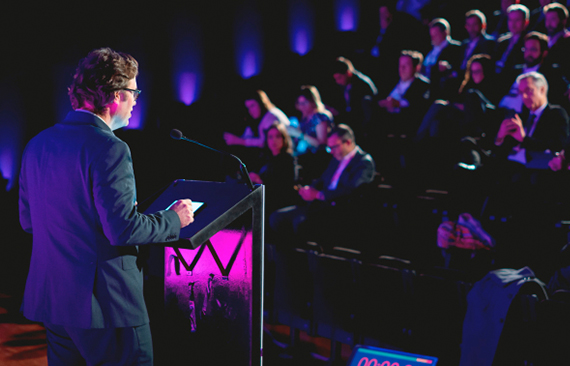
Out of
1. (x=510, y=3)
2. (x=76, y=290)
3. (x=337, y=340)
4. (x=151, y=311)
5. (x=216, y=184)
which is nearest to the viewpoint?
(x=76, y=290)

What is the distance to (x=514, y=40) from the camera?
16.6 ft

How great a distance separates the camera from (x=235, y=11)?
6.33 m

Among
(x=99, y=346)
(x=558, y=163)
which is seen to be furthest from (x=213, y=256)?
(x=558, y=163)

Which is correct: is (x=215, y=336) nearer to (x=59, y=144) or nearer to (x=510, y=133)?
(x=59, y=144)

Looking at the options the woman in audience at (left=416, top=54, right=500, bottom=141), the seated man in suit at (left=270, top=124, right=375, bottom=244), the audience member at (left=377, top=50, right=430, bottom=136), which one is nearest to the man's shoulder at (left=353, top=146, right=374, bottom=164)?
the seated man in suit at (left=270, top=124, right=375, bottom=244)

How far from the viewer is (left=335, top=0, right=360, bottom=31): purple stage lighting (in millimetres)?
6781

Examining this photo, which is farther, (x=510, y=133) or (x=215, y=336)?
(x=510, y=133)

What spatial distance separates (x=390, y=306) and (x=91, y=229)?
6.23ft

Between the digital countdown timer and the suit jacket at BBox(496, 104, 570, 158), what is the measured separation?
8.12 ft

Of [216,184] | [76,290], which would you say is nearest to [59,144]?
[76,290]

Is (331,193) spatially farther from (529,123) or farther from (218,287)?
(218,287)

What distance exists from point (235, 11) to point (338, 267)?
4222 millimetres

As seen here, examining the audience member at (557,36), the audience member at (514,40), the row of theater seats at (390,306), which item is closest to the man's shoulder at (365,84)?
the audience member at (514,40)

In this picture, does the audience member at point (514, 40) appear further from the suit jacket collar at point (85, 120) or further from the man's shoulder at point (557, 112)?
the suit jacket collar at point (85, 120)
